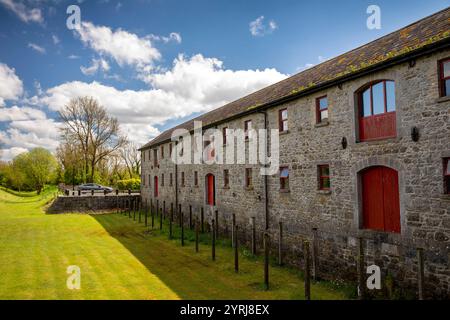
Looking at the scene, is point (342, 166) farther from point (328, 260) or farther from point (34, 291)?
point (34, 291)

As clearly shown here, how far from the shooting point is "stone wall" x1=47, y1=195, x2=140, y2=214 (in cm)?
3228

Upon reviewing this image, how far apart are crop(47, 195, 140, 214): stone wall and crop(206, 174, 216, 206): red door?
13.1 meters

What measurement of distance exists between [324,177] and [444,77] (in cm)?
504

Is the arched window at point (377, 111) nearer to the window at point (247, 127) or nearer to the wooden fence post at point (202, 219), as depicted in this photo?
the window at point (247, 127)

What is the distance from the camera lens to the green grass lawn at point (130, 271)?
33.7 ft

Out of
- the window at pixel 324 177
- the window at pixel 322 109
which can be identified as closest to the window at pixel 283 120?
the window at pixel 322 109

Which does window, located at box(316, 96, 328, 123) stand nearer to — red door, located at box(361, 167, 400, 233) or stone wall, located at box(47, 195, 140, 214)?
red door, located at box(361, 167, 400, 233)

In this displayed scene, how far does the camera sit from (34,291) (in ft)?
33.5

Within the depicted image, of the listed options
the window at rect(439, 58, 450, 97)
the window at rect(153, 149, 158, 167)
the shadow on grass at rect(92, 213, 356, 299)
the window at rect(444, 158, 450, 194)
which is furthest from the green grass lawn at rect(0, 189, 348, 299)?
the window at rect(153, 149, 158, 167)

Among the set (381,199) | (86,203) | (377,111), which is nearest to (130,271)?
(381,199)

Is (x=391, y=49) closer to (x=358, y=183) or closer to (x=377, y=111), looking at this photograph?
(x=377, y=111)

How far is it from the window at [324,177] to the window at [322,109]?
66.8 inches

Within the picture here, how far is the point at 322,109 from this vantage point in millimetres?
12633
